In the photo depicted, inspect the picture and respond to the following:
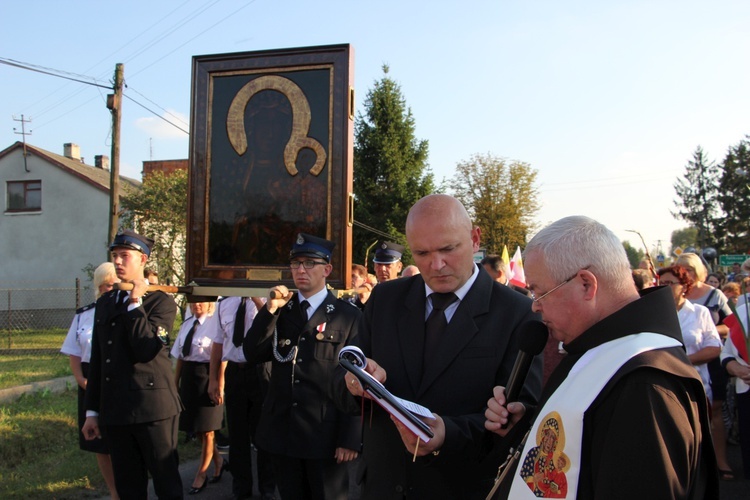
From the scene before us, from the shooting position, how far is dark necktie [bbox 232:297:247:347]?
19.4 ft

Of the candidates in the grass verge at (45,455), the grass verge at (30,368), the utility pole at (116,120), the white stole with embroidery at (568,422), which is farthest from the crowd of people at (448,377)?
the utility pole at (116,120)

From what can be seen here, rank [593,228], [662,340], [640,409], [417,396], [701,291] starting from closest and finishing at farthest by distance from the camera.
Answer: [640,409]
[662,340]
[593,228]
[417,396]
[701,291]

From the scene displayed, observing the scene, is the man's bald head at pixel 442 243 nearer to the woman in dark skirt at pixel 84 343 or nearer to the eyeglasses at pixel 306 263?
the eyeglasses at pixel 306 263

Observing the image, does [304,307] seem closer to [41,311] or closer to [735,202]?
[41,311]

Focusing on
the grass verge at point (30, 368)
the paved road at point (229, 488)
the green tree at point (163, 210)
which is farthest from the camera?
the green tree at point (163, 210)

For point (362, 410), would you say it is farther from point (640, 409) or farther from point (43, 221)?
point (43, 221)

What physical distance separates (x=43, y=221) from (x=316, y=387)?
1129 inches

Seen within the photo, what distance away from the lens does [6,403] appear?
9.08 metres

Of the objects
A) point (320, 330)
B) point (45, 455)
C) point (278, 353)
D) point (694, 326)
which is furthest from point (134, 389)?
point (694, 326)

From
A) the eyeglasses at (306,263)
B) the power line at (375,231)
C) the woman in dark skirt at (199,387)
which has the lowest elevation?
the woman in dark skirt at (199,387)

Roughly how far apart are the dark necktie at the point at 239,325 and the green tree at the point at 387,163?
27689mm

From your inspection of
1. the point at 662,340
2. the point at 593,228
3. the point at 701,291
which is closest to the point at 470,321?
the point at 593,228

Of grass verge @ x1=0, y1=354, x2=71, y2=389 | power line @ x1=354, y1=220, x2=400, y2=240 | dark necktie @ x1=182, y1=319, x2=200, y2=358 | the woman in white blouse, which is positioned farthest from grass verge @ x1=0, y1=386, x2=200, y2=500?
power line @ x1=354, y1=220, x2=400, y2=240

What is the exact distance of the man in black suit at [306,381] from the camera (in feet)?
13.4
